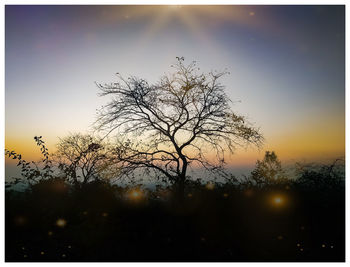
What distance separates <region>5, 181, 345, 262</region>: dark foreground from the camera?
18.6ft

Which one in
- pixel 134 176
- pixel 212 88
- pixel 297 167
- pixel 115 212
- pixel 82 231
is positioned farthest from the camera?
pixel 212 88

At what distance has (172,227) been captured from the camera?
579cm

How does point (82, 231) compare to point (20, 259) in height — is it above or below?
above

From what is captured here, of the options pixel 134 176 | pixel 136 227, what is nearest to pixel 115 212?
pixel 136 227

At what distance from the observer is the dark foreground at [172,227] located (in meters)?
5.68

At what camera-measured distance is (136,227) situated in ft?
19.0

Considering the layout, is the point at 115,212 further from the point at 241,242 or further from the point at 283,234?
the point at 283,234

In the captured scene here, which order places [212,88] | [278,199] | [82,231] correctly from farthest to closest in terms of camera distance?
[212,88] → [278,199] → [82,231]

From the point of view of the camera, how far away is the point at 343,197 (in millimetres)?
6672

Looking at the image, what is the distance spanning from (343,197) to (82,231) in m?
7.05

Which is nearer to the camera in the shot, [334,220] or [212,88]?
[334,220]

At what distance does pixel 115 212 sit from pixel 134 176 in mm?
4107
